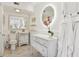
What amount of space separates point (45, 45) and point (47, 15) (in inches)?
20.2

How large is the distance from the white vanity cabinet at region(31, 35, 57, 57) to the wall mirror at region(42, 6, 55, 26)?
267mm

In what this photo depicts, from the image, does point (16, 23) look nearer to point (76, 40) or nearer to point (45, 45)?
point (45, 45)

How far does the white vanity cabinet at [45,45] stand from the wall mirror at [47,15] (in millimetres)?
267

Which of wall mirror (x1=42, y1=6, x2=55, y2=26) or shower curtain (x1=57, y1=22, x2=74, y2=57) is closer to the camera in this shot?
shower curtain (x1=57, y1=22, x2=74, y2=57)

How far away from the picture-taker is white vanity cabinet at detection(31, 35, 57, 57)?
5.63 feet

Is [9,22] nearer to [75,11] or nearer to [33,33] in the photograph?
[33,33]

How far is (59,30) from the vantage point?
1.71m

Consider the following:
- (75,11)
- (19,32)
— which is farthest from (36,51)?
(75,11)

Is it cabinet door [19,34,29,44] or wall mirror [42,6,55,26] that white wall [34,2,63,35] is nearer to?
wall mirror [42,6,55,26]

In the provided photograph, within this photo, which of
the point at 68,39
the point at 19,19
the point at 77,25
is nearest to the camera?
the point at 77,25

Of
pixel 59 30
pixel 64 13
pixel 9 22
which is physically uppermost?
pixel 64 13

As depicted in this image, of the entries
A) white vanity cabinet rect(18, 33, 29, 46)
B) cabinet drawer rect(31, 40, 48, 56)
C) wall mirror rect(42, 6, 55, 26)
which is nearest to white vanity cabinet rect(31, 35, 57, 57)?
cabinet drawer rect(31, 40, 48, 56)

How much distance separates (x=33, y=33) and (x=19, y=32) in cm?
24

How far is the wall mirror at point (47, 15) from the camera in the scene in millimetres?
1765
